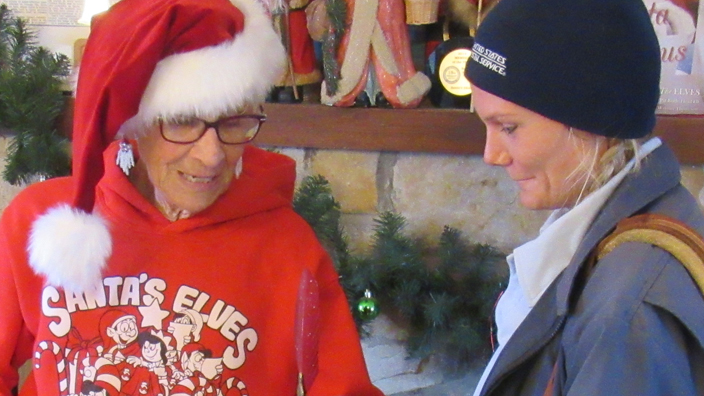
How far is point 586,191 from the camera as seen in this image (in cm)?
82

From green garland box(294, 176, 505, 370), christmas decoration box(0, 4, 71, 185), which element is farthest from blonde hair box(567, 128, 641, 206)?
christmas decoration box(0, 4, 71, 185)

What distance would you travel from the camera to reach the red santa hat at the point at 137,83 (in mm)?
998

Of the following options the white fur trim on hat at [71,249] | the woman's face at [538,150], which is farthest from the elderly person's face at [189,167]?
the woman's face at [538,150]

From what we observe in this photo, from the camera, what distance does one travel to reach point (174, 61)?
1033 millimetres

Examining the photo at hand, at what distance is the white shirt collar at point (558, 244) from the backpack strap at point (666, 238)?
0.05 meters

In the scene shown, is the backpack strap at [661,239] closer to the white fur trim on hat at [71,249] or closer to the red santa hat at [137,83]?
the red santa hat at [137,83]

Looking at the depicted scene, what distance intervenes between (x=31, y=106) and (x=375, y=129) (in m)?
0.91

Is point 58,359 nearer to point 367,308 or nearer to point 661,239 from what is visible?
point 367,308

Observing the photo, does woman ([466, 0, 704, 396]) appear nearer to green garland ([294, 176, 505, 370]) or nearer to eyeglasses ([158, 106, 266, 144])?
eyeglasses ([158, 106, 266, 144])

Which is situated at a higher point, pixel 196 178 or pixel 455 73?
pixel 196 178

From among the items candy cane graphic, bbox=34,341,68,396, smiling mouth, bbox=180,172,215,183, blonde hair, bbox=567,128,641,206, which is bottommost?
candy cane graphic, bbox=34,341,68,396

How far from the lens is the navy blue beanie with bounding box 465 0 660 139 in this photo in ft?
2.50

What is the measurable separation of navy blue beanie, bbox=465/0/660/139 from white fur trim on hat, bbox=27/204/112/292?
70 cm

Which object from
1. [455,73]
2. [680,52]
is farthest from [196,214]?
[680,52]
